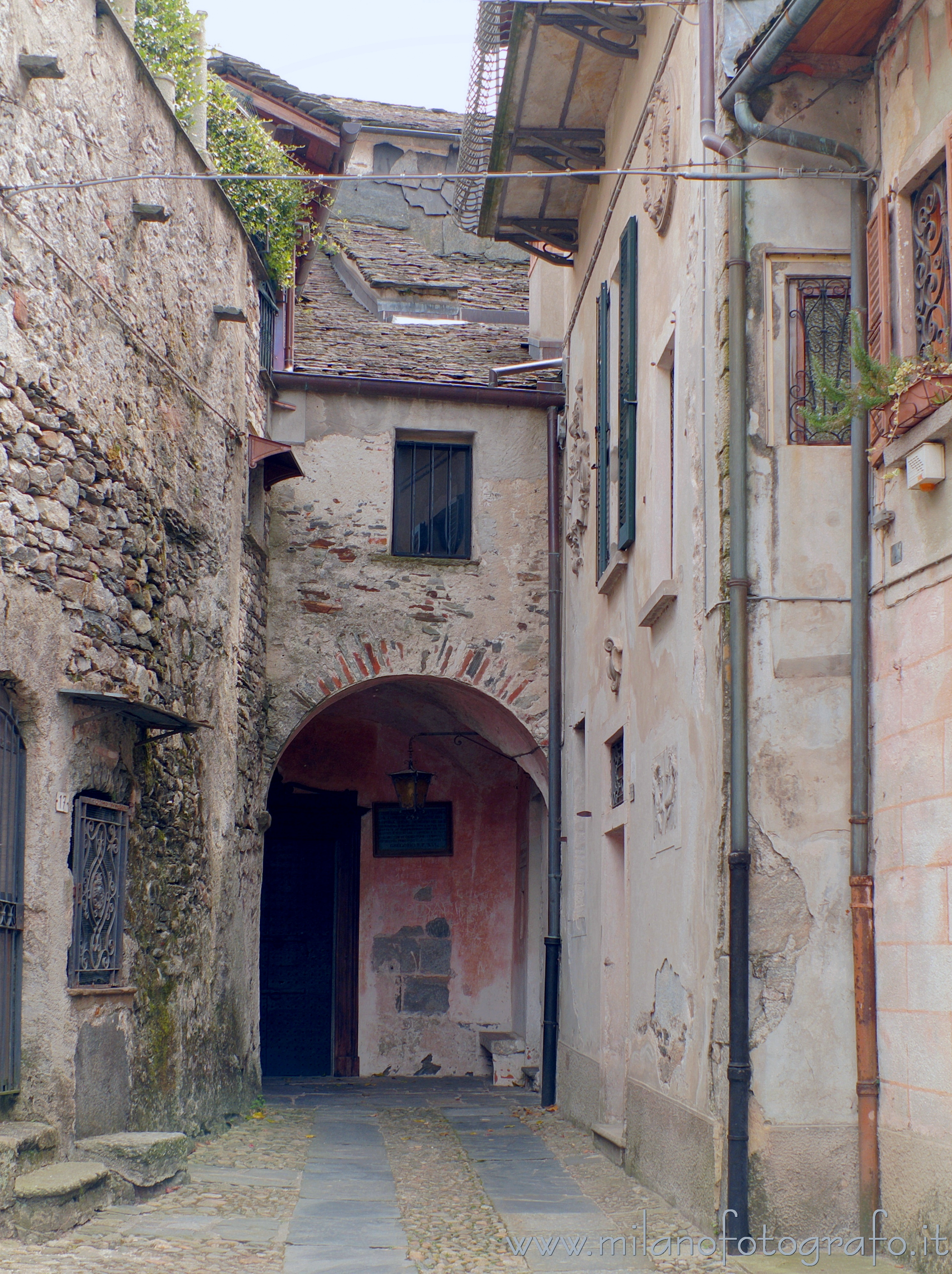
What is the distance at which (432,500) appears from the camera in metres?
11.1

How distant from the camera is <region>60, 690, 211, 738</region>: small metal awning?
655cm

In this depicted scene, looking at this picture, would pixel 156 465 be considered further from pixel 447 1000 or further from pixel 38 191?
pixel 447 1000

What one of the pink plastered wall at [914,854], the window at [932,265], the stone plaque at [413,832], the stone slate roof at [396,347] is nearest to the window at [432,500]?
the stone slate roof at [396,347]

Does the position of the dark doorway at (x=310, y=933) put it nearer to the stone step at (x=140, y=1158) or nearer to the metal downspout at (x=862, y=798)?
the stone step at (x=140, y=1158)

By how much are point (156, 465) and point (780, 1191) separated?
197 inches

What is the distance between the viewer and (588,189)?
32.5ft

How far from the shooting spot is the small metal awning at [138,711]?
6551 mm

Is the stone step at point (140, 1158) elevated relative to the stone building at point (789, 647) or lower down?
lower down

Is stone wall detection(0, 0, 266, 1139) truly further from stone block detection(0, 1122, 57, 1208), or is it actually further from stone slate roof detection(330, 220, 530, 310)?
stone slate roof detection(330, 220, 530, 310)

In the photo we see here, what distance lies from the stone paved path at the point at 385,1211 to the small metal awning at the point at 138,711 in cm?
231

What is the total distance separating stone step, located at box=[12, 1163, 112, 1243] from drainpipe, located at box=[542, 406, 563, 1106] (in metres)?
4.75

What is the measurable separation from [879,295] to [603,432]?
134 inches

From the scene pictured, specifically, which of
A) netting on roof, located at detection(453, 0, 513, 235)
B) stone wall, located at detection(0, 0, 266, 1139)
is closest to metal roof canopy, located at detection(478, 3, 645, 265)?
netting on roof, located at detection(453, 0, 513, 235)

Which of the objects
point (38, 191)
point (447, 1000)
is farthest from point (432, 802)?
point (38, 191)
